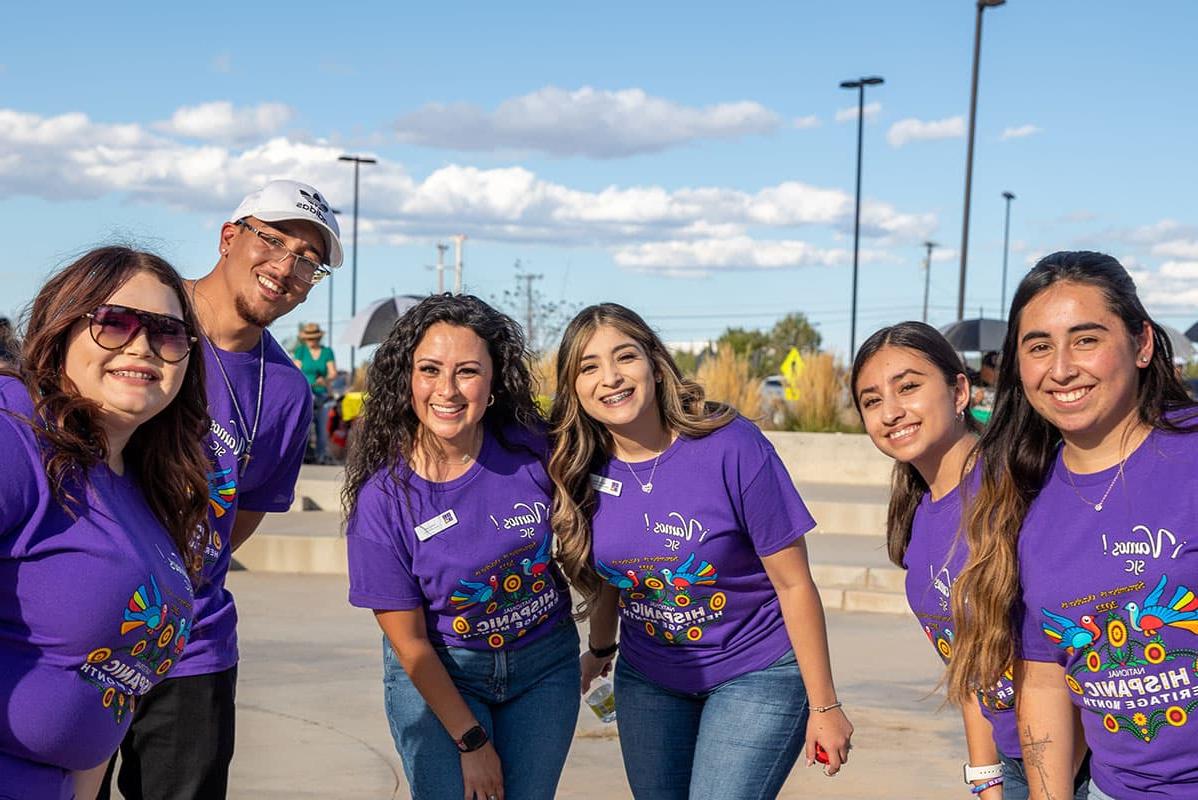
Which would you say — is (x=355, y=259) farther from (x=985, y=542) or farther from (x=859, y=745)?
(x=985, y=542)

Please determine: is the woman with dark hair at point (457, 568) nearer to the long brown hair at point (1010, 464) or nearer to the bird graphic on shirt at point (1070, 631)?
the long brown hair at point (1010, 464)

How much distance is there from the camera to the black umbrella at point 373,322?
18.7m

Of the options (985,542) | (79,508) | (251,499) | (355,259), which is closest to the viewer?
(79,508)

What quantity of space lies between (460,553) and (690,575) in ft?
2.18

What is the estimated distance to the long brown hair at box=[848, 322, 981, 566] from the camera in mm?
3742

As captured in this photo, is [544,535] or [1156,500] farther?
[544,535]

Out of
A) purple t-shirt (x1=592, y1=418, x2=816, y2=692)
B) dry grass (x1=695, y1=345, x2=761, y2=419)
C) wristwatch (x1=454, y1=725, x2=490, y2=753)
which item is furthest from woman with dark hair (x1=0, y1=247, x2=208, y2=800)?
dry grass (x1=695, y1=345, x2=761, y2=419)

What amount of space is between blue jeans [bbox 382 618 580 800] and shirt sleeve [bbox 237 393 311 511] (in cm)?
65

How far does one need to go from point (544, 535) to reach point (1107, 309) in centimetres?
169

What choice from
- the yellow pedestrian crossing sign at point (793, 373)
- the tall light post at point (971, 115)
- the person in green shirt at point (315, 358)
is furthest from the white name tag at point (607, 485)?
the tall light post at point (971, 115)

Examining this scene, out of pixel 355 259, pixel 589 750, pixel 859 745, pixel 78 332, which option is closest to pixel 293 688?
pixel 589 750

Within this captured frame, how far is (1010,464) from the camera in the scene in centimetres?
319

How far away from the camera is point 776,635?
3918 millimetres

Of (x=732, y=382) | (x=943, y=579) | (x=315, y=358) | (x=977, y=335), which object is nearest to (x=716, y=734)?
(x=943, y=579)
